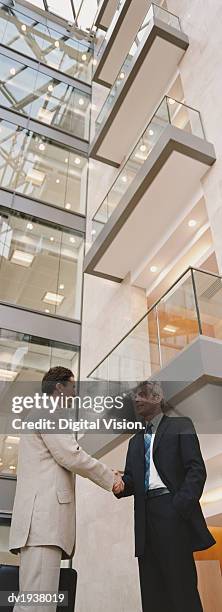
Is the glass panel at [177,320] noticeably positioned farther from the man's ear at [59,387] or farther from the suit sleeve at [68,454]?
the suit sleeve at [68,454]

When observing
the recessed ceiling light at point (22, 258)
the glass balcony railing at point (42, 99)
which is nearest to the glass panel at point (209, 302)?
the recessed ceiling light at point (22, 258)

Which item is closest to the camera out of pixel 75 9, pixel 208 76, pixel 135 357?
pixel 135 357

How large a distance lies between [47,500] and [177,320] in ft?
10.9

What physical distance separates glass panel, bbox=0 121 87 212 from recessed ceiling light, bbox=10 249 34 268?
1936mm

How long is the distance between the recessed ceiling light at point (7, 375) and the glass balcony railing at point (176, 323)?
3.81 meters

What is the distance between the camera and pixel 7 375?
9.92 m

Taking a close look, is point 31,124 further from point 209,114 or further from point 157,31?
point 209,114

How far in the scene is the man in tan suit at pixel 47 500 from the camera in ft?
8.18

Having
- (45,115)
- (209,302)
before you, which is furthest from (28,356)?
(45,115)

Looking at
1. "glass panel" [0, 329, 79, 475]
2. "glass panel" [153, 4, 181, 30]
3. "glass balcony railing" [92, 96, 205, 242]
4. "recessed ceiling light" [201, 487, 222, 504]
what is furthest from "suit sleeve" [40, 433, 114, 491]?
"glass panel" [153, 4, 181, 30]

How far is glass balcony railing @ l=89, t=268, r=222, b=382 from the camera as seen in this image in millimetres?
5332

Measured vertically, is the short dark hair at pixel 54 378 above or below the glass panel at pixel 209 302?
below

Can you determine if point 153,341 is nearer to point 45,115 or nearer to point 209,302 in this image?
point 209,302

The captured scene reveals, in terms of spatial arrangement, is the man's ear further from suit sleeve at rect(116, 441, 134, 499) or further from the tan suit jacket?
suit sleeve at rect(116, 441, 134, 499)
